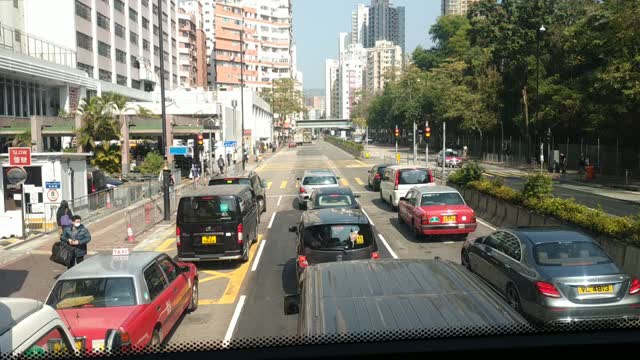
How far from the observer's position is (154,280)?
8.77 m

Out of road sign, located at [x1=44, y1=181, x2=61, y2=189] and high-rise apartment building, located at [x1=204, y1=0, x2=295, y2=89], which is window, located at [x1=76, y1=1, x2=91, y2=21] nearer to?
road sign, located at [x1=44, y1=181, x2=61, y2=189]

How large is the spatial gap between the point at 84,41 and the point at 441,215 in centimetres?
4606

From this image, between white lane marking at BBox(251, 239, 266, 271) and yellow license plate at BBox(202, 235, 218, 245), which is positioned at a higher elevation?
yellow license plate at BBox(202, 235, 218, 245)

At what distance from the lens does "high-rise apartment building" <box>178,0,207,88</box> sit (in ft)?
381

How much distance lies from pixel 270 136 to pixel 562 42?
71.8m

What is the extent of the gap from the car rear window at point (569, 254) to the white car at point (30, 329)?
727 centimetres

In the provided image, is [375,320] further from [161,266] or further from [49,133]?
[49,133]

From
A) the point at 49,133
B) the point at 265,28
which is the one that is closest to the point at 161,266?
the point at 49,133

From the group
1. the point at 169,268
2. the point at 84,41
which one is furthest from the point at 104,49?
the point at 169,268

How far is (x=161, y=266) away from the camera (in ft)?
30.8

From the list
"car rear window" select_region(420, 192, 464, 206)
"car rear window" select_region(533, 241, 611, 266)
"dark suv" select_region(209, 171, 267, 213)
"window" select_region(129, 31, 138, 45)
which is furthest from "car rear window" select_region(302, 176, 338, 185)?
"window" select_region(129, 31, 138, 45)

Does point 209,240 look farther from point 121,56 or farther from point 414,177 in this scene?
point 121,56

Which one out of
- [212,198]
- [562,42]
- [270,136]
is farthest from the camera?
[270,136]

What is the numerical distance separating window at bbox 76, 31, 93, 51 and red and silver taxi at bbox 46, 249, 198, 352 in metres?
47.4
